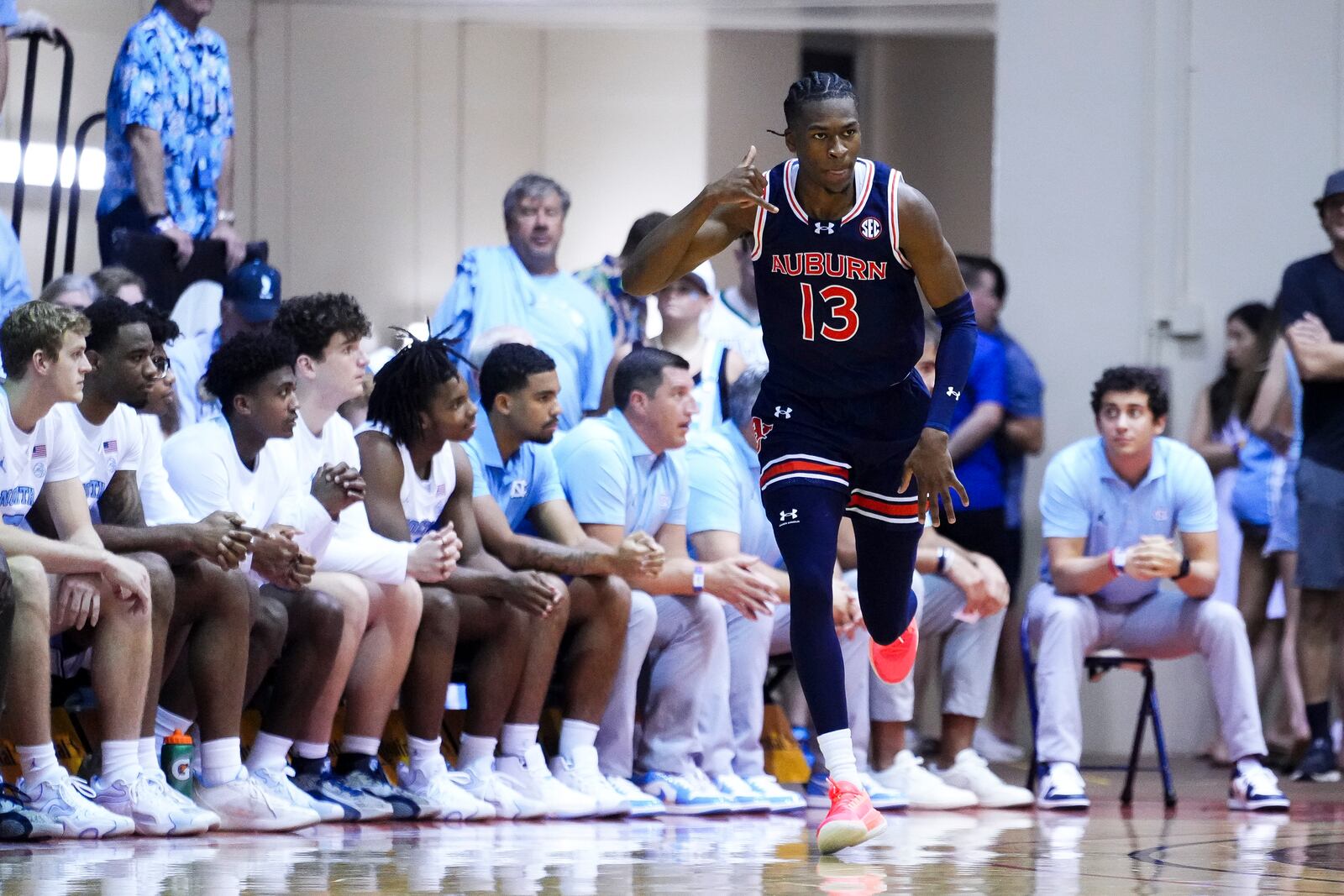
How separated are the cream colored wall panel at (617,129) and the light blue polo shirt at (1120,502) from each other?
4.28 meters

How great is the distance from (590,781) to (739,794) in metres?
0.55

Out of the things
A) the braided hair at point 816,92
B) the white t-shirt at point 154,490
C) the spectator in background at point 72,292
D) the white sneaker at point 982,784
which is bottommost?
the white sneaker at point 982,784

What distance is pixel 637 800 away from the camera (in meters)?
6.04

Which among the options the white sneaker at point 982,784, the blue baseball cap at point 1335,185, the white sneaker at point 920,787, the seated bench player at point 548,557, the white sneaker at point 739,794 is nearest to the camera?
the seated bench player at point 548,557

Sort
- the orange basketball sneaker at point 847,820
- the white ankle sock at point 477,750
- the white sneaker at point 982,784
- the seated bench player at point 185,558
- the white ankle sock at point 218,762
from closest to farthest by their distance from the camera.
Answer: the orange basketball sneaker at point 847,820 < the seated bench player at point 185,558 < the white ankle sock at point 218,762 < the white ankle sock at point 477,750 < the white sneaker at point 982,784

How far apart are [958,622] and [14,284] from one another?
351 cm

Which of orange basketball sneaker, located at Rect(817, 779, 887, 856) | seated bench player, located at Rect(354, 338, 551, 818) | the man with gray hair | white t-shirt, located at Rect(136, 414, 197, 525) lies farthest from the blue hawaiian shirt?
orange basketball sneaker, located at Rect(817, 779, 887, 856)

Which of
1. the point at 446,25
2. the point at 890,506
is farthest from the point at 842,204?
the point at 446,25

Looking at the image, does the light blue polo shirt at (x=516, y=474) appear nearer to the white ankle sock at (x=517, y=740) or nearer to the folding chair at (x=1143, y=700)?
the white ankle sock at (x=517, y=740)

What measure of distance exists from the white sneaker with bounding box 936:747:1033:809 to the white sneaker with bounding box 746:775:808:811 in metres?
0.64

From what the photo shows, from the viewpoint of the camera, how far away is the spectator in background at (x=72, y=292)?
593 centimetres

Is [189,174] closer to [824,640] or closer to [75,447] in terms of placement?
[75,447]

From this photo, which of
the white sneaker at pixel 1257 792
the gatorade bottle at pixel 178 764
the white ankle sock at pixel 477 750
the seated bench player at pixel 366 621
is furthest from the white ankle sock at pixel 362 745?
the white sneaker at pixel 1257 792

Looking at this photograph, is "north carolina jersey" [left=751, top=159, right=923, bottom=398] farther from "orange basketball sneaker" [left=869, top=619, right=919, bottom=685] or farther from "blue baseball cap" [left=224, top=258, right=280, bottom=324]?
"blue baseball cap" [left=224, top=258, right=280, bottom=324]
